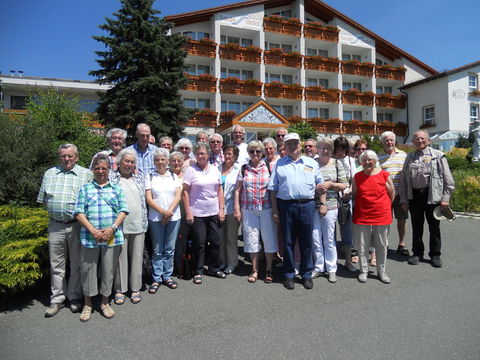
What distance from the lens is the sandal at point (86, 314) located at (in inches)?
134

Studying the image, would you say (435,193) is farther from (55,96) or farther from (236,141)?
(55,96)

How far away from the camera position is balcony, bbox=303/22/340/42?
30672 millimetres

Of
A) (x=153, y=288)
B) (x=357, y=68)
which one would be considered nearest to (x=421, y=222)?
(x=153, y=288)

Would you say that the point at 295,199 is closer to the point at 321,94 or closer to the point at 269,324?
the point at 269,324

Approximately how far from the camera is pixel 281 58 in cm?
2969

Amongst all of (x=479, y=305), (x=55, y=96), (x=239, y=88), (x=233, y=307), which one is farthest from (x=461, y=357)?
(x=239, y=88)

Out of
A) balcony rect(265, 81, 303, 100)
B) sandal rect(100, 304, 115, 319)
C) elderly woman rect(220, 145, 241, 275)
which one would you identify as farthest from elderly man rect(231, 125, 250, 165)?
balcony rect(265, 81, 303, 100)

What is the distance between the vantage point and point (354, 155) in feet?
18.9

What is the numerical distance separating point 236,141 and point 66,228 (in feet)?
11.0

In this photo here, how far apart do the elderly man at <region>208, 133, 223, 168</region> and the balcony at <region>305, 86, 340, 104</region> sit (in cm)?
2724

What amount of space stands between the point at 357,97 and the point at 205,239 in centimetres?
3215

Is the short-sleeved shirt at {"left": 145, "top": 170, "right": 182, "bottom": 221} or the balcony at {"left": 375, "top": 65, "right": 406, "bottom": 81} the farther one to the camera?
the balcony at {"left": 375, "top": 65, "right": 406, "bottom": 81}

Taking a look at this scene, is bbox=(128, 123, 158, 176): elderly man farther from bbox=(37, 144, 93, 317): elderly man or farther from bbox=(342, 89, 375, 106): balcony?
bbox=(342, 89, 375, 106): balcony

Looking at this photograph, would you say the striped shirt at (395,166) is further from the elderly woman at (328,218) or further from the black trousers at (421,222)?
the elderly woman at (328,218)
